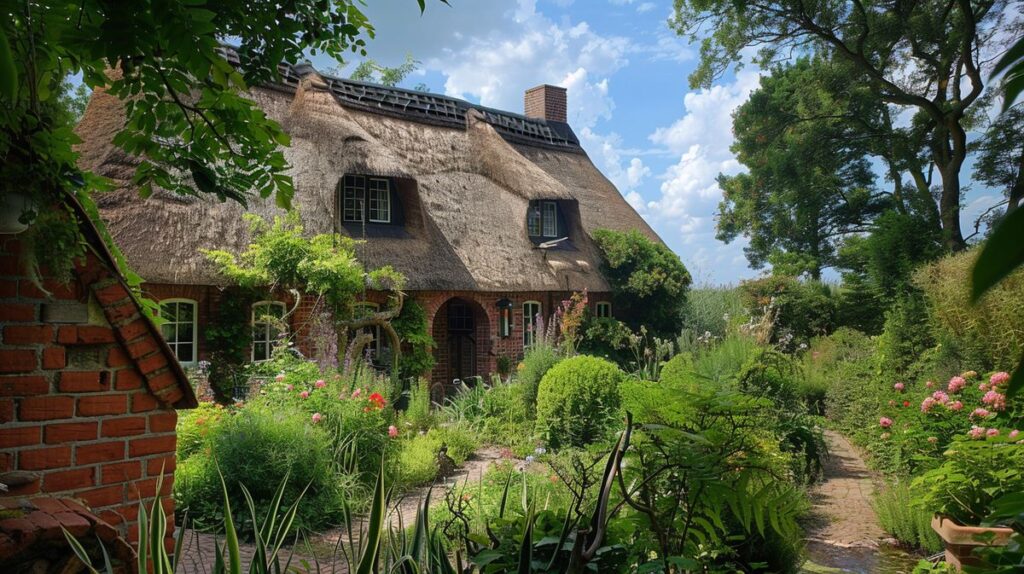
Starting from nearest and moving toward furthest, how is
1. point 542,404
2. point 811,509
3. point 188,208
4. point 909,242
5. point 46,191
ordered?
point 46,191, point 811,509, point 542,404, point 909,242, point 188,208

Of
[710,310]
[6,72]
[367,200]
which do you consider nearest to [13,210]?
A: [6,72]

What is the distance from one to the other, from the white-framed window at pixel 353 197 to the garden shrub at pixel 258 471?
8474 millimetres

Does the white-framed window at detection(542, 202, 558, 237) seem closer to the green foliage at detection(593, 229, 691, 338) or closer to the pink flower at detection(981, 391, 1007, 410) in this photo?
the green foliage at detection(593, 229, 691, 338)

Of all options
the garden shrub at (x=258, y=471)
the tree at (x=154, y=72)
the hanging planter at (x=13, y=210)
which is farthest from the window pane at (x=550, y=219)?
the hanging planter at (x=13, y=210)

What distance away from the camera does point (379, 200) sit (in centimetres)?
1536

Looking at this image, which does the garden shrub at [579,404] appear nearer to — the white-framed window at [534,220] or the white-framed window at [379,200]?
the white-framed window at [379,200]

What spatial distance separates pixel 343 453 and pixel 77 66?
5119mm

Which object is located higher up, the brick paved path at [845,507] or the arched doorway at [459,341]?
the arched doorway at [459,341]

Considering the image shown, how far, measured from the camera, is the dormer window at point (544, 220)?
18.3 metres

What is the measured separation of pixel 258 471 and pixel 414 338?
26.0 ft

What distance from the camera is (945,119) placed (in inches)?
666

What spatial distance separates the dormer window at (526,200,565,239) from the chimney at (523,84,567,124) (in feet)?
16.9

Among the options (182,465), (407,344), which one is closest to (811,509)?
(182,465)

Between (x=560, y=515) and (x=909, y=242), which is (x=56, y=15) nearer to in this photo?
(x=560, y=515)
